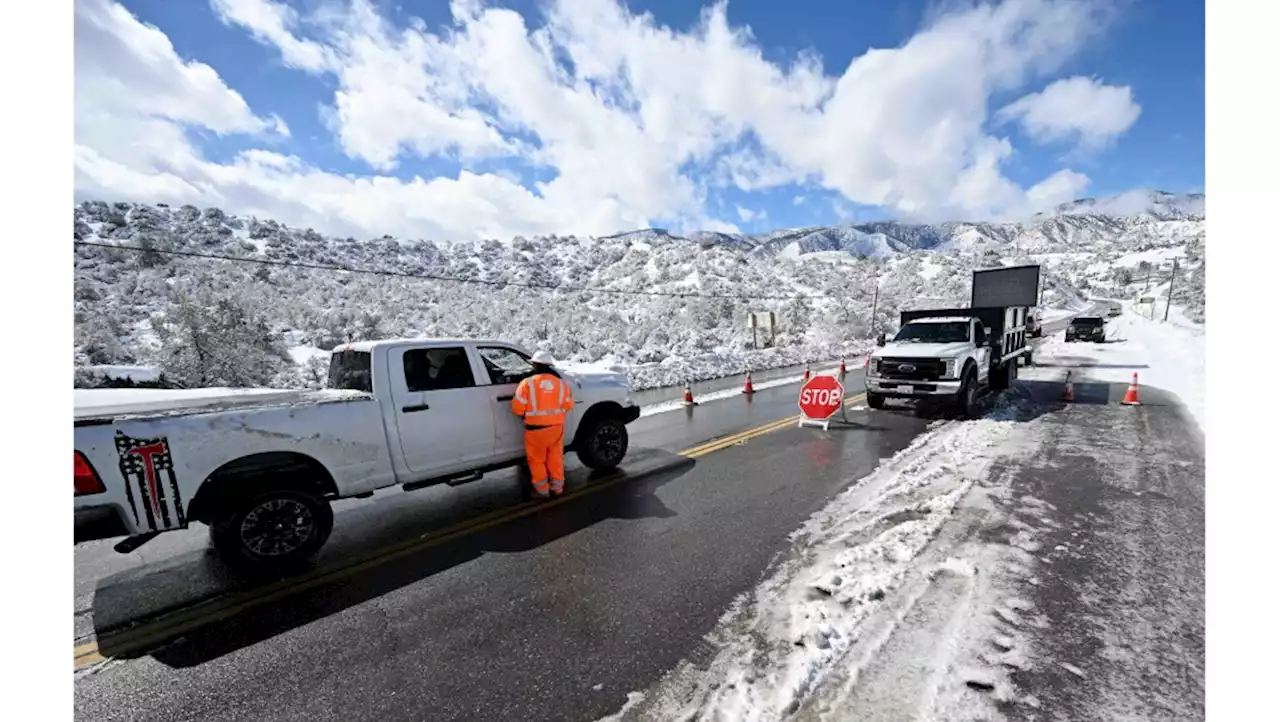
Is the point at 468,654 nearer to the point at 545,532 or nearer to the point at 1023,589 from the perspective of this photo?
the point at 545,532

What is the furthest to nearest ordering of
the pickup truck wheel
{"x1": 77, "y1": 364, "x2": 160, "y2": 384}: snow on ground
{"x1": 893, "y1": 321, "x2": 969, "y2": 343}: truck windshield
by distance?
1. {"x1": 77, "y1": 364, "x2": 160, "y2": 384}: snow on ground
2. {"x1": 893, "y1": 321, "x2": 969, "y2": 343}: truck windshield
3. the pickup truck wheel

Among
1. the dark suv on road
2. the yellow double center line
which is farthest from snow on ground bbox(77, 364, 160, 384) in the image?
the dark suv on road

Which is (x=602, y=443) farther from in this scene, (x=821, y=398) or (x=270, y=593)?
(x=821, y=398)

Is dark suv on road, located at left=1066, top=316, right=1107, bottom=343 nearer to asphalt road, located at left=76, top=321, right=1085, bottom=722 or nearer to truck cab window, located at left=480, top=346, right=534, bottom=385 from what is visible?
asphalt road, located at left=76, top=321, right=1085, bottom=722

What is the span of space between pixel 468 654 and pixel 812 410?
7.54 m

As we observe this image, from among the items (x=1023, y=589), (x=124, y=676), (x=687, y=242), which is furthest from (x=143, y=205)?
(x=1023, y=589)

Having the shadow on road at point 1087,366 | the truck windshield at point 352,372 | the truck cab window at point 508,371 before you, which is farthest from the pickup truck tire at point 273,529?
the shadow on road at point 1087,366

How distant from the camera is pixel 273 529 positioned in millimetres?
4305

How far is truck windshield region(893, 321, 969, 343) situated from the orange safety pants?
8825 millimetres

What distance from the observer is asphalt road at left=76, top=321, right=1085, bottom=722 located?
2.85m

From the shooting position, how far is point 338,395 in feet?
16.1

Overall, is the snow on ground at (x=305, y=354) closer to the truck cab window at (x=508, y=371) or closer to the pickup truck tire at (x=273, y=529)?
the truck cab window at (x=508, y=371)

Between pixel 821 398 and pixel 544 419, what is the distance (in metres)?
5.61

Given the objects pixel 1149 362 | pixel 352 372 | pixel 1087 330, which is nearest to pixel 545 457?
pixel 352 372
